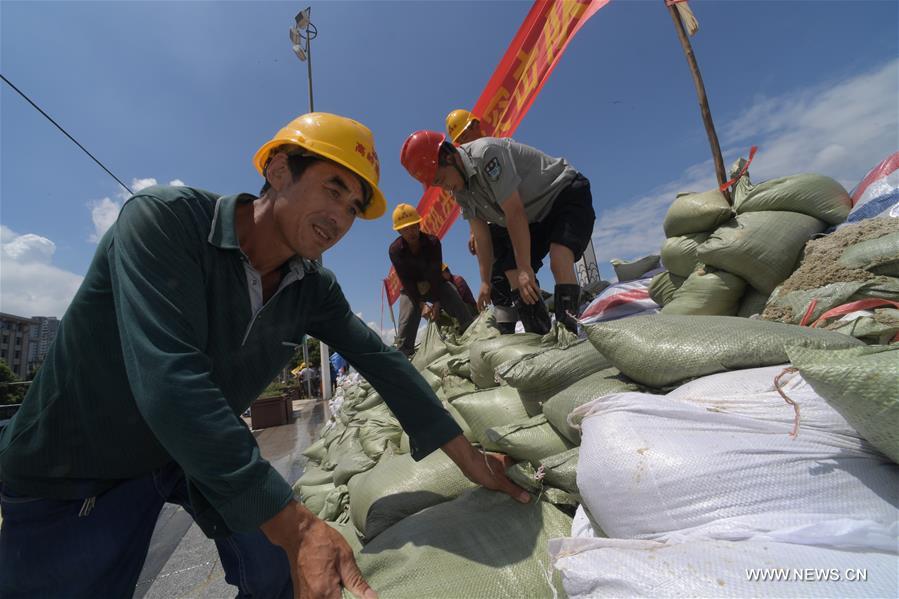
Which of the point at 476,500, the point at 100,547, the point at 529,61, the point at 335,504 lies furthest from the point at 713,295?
the point at 529,61

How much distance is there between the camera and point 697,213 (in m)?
2.11

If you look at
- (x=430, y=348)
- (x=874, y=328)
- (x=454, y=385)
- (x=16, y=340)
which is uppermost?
(x=16, y=340)

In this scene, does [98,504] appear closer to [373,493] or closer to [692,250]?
[373,493]

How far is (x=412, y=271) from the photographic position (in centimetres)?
385

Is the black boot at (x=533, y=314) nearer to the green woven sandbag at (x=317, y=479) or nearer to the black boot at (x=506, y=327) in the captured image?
the black boot at (x=506, y=327)

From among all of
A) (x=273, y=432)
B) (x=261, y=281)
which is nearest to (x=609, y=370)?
(x=261, y=281)

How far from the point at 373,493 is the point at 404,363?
0.47 meters

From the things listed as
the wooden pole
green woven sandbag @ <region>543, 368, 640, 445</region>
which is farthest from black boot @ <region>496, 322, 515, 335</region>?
the wooden pole

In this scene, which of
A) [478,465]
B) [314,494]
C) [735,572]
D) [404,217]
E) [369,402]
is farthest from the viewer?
[404,217]

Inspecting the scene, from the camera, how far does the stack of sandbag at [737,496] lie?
57cm

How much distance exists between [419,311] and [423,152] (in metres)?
2.19

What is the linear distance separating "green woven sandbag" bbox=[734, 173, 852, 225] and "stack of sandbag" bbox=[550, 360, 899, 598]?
1.48 m

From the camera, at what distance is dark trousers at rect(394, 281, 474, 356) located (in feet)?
12.8

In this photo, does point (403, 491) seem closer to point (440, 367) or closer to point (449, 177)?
point (440, 367)
